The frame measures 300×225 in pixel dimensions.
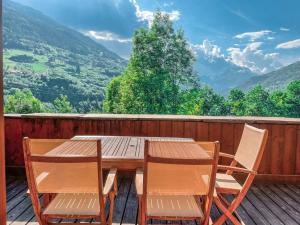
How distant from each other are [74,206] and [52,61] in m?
51.0

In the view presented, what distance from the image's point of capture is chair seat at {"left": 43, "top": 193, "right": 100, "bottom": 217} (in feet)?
7.00

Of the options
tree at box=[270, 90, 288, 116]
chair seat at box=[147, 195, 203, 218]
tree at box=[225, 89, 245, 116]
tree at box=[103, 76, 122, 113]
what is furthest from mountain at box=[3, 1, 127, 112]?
chair seat at box=[147, 195, 203, 218]

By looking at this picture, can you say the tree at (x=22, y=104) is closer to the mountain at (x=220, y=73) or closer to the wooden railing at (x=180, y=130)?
the wooden railing at (x=180, y=130)

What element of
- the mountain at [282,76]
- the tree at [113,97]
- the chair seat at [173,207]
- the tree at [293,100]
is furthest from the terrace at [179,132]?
the mountain at [282,76]

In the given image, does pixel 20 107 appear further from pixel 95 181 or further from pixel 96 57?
pixel 95 181

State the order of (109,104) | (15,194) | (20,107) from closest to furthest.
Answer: (15,194)
(20,107)
(109,104)

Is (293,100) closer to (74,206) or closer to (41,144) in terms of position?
(74,206)

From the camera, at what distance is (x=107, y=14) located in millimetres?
91875

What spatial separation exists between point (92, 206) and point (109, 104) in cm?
3983

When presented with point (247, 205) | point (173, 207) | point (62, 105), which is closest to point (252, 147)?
point (173, 207)

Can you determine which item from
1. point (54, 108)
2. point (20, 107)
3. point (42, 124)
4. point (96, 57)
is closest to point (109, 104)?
point (54, 108)

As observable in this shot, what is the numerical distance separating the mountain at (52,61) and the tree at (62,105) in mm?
1458

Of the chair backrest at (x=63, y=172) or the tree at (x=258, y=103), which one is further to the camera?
the tree at (x=258, y=103)

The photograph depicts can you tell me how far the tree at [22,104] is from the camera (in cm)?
3519
